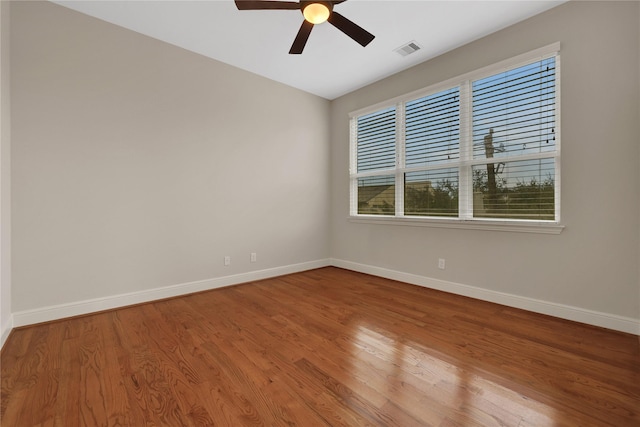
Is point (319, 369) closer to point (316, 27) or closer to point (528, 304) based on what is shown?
point (528, 304)

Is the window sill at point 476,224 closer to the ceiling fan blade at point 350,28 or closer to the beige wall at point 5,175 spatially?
the ceiling fan blade at point 350,28

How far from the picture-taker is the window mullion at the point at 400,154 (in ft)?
12.7

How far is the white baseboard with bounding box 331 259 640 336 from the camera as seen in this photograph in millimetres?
2279

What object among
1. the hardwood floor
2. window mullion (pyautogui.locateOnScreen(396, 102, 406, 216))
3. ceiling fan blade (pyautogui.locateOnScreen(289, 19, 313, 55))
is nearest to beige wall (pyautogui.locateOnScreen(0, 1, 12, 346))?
the hardwood floor

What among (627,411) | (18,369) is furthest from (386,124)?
(18,369)

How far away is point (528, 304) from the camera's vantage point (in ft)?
8.98

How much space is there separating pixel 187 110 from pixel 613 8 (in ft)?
13.8

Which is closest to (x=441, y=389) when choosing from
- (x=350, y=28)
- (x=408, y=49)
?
(x=350, y=28)

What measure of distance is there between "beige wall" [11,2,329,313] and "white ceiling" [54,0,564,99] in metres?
0.21

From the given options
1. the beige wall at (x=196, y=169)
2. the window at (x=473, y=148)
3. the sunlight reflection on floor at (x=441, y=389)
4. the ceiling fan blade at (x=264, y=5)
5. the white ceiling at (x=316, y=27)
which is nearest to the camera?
the sunlight reflection on floor at (x=441, y=389)

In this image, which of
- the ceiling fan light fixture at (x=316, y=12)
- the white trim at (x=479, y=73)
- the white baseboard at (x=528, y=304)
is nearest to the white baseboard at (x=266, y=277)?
the white baseboard at (x=528, y=304)

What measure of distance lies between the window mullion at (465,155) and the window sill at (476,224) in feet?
0.40

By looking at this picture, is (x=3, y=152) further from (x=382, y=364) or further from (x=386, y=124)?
(x=386, y=124)

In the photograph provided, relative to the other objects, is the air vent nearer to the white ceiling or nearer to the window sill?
the white ceiling
